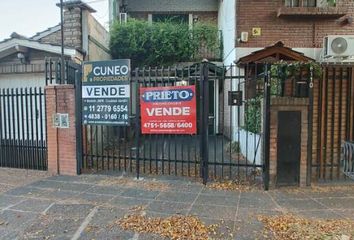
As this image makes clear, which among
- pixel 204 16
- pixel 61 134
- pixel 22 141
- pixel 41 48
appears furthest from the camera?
pixel 204 16

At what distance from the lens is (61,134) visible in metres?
6.72

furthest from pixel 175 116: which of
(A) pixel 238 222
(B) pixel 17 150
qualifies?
(B) pixel 17 150

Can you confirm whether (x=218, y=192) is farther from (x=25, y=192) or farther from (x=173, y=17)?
(x=173, y=17)

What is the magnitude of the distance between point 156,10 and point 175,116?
33.2ft

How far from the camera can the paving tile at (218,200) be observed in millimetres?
4945

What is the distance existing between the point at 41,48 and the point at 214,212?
22.0 ft

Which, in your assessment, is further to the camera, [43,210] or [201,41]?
[201,41]

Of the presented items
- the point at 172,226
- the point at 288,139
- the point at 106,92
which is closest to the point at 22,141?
the point at 106,92

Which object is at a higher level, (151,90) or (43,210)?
(151,90)

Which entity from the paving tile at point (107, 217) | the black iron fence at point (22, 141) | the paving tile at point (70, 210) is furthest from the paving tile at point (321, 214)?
the black iron fence at point (22, 141)

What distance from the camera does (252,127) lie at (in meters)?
7.41

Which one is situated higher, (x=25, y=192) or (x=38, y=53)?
(x=38, y=53)

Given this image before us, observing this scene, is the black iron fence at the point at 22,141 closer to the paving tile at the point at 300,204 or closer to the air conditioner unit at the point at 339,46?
the paving tile at the point at 300,204

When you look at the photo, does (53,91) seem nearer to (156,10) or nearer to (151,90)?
(151,90)
